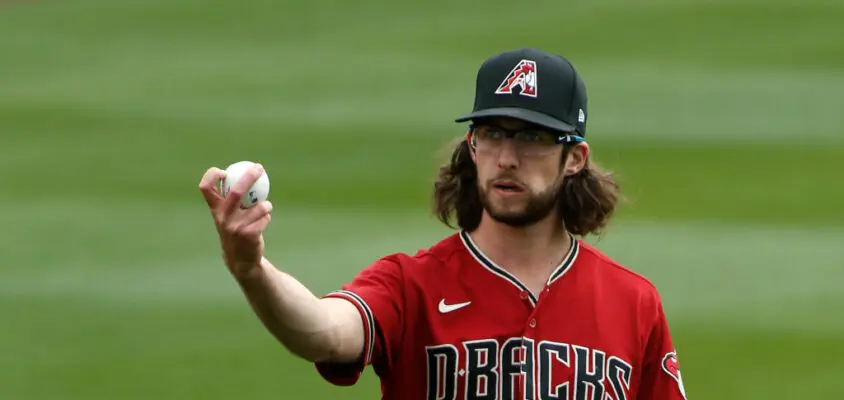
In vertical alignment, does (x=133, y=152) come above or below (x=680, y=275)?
above

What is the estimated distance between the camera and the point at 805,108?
10.5m

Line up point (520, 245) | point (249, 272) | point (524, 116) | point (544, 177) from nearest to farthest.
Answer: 1. point (249, 272)
2. point (524, 116)
3. point (544, 177)
4. point (520, 245)

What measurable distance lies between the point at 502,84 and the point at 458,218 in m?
0.54

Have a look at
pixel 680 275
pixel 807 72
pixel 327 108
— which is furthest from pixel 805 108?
pixel 327 108

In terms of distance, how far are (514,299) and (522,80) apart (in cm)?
65

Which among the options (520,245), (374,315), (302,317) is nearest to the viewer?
(302,317)

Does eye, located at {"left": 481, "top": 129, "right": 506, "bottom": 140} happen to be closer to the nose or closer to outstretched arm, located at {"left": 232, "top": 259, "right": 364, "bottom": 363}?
the nose

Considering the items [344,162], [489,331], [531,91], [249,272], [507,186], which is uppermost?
[344,162]

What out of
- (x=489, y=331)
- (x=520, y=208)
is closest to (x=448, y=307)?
(x=489, y=331)

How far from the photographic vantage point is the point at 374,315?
3832 millimetres

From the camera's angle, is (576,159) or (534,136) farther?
(576,159)

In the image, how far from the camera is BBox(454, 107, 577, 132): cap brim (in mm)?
3943

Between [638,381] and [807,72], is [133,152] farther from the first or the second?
[638,381]

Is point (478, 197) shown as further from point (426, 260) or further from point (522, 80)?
point (522, 80)
